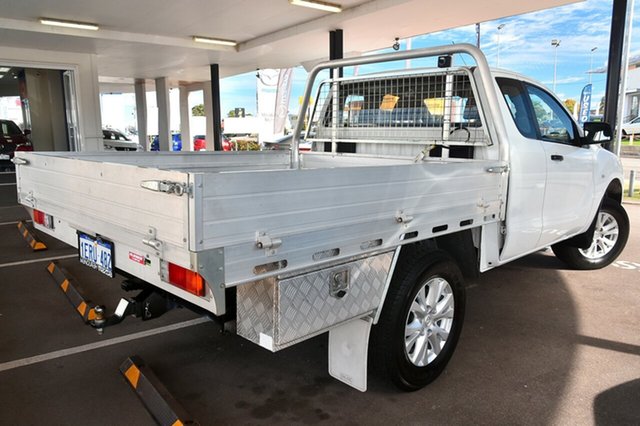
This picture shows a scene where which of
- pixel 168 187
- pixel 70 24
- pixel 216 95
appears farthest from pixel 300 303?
pixel 216 95

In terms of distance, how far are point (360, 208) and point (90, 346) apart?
2507 mm

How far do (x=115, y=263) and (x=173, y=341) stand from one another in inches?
57.2

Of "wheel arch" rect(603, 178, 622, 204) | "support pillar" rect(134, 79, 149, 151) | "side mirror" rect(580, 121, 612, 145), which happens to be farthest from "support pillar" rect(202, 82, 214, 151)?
"side mirror" rect(580, 121, 612, 145)

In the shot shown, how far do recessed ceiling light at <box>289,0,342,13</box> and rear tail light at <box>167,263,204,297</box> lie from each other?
25.9 feet

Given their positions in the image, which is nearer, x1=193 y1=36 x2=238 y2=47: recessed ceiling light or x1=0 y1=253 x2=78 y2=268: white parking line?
x1=0 y1=253 x2=78 y2=268: white parking line

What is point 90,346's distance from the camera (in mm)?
3605

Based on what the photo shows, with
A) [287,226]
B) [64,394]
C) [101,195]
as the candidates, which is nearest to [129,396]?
[64,394]

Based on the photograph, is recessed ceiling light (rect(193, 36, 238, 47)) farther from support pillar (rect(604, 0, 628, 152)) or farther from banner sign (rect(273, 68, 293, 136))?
support pillar (rect(604, 0, 628, 152))

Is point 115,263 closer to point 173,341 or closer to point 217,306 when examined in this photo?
point 217,306

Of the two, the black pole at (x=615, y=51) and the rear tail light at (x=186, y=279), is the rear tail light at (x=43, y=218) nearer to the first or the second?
the rear tail light at (x=186, y=279)

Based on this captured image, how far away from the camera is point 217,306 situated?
6.32 feet

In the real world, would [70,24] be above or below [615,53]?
above

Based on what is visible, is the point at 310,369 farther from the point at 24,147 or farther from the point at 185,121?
the point at 185,121

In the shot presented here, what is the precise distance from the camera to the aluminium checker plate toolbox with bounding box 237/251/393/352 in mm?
2166
